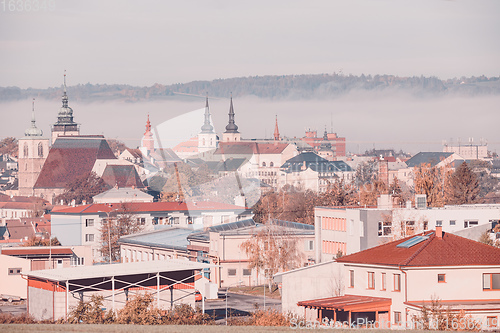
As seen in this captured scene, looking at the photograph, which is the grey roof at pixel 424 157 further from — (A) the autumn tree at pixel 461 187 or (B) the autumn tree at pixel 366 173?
(A) the autumn tree at pixel 461 187

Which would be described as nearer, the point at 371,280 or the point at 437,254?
the point at 437,254

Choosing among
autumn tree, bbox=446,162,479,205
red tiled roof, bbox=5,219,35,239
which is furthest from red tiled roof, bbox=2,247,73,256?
autumn tree, bbox=446,162,479,205

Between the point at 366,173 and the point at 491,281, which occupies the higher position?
the point at 366,173

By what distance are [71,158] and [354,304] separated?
167 m

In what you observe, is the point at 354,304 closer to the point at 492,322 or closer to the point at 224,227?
the point at 492,322

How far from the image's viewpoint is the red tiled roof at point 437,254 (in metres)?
33.0

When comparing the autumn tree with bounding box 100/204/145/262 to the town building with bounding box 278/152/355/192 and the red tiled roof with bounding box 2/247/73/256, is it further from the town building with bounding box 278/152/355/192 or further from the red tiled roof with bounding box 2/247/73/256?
the town building with bounding box 278/152/355/192

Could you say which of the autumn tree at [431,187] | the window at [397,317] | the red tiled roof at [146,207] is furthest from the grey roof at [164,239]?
the window at [397,317]

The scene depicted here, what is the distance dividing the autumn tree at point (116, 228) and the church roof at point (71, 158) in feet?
347

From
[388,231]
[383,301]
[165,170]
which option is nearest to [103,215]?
[388,231]

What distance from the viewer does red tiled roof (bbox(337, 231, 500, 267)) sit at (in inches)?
1299

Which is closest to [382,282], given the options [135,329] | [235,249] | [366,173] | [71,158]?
[135,329]

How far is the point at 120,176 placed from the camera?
167625 millimetres

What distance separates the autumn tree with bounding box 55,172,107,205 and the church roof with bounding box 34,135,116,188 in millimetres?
21272
